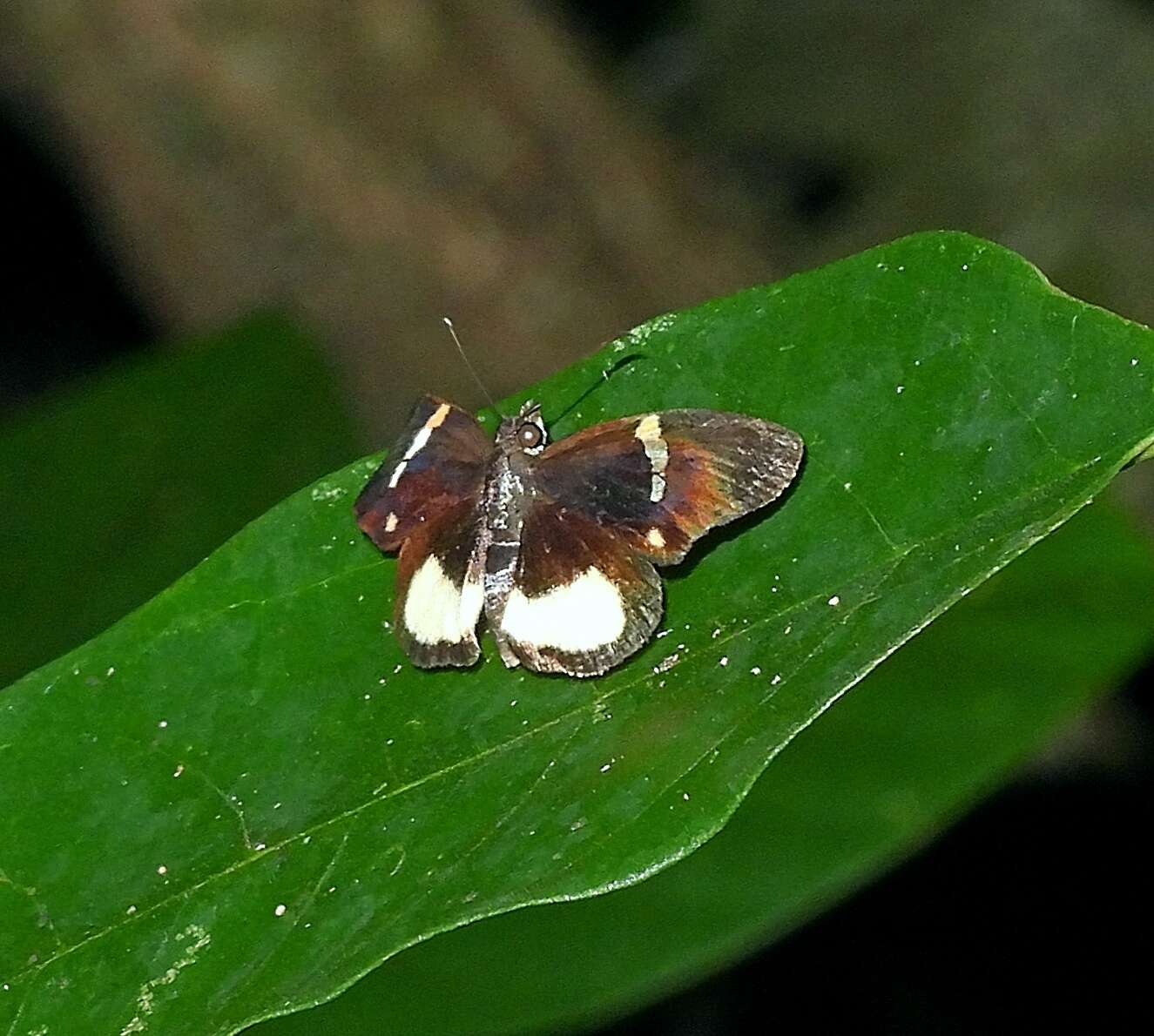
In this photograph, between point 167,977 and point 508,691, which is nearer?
point 167,977

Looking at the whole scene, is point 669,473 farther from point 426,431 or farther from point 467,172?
point 467,172

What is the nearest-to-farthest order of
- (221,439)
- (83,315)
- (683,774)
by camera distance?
(683,774) → (221,439) → (83,315)

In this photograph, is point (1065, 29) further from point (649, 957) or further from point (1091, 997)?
point (649, 957)

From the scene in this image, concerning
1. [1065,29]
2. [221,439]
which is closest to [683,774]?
[221,439]

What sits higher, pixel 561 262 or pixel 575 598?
pixel 575 598

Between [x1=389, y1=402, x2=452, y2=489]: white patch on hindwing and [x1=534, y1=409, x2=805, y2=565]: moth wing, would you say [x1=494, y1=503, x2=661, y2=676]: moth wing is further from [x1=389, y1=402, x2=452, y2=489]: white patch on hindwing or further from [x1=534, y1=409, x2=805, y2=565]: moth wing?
[x1=389, y1=402, x2=452, y2=489]: white patch on hindwing

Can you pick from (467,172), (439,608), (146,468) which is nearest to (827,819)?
(439,608)

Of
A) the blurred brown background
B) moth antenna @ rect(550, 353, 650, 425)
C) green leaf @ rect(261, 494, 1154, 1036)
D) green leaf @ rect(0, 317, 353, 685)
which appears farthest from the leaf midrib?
the blurred brown background
